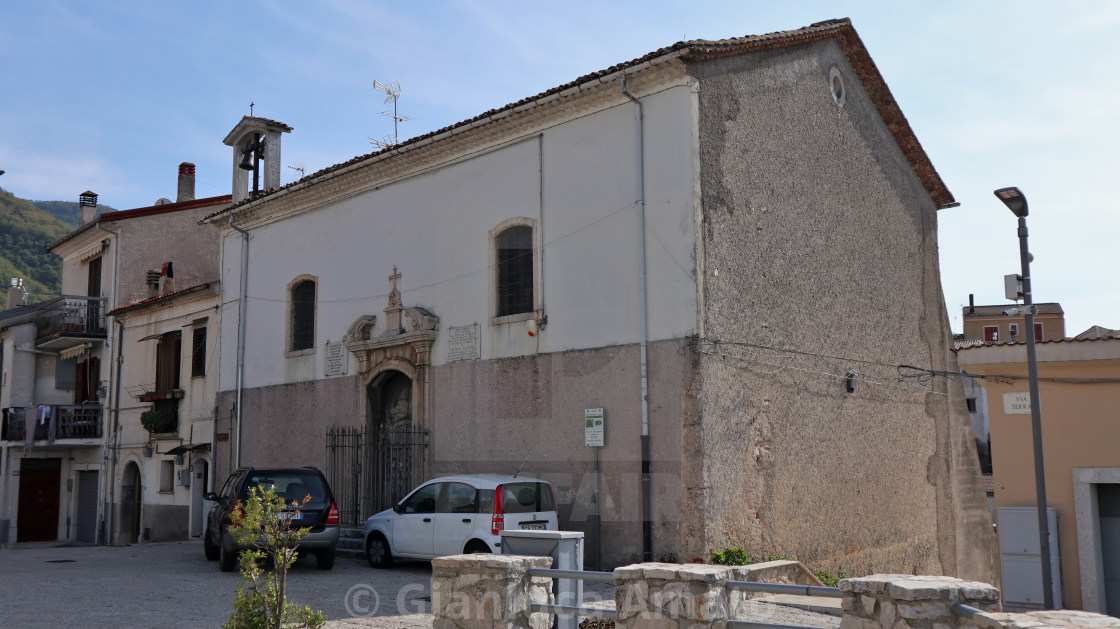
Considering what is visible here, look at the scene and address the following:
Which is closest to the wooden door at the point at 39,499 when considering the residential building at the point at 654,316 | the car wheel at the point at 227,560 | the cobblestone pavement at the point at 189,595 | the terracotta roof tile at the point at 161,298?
the terracotta roof tile at the point at 161,298

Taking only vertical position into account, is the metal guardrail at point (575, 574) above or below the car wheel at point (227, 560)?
above

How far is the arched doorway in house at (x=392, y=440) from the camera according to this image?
16516 millimetres

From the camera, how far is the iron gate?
54.2 ft

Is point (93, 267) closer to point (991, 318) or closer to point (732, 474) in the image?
point (732, 474)

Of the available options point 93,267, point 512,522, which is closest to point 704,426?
point 512,522

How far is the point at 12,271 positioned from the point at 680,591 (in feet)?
193

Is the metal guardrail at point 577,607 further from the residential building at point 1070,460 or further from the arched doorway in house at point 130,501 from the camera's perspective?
the arched doorway in house at point 130,501

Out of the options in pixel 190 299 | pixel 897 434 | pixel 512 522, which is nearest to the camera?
pixel 512 522

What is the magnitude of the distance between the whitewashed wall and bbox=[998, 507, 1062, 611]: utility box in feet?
17.5

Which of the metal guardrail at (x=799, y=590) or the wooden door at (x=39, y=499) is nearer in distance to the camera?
the metal guardrail at (x=799, y=590)

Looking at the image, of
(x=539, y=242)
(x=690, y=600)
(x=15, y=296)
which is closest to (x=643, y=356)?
(x=539, y=242)

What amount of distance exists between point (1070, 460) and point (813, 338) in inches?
157

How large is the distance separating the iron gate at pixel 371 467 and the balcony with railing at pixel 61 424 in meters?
12.7

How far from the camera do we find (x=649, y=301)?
13.2 m
